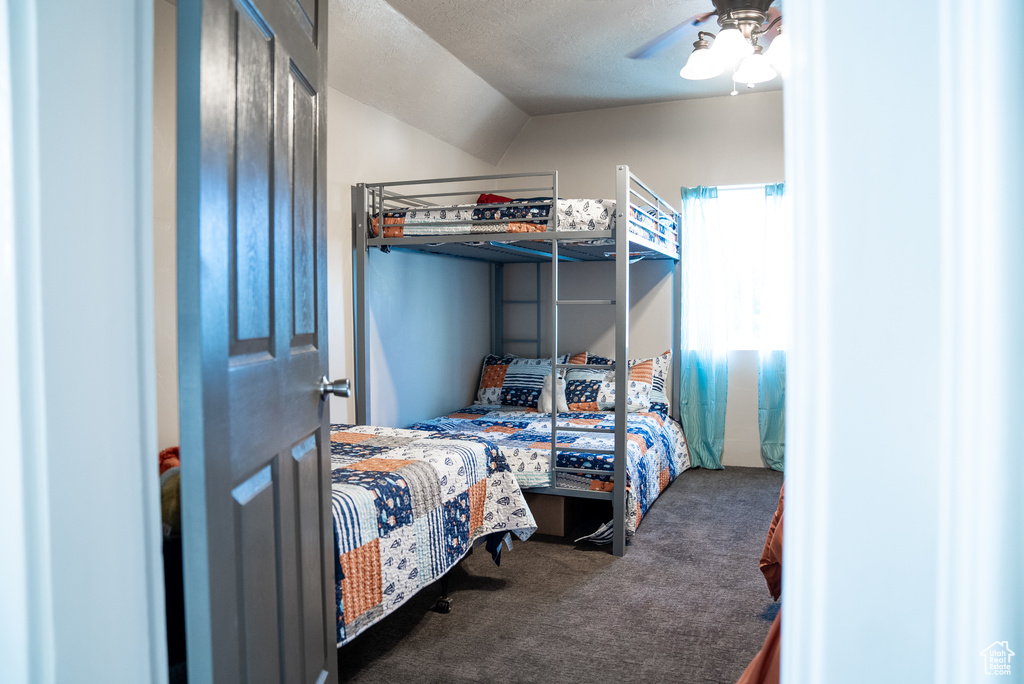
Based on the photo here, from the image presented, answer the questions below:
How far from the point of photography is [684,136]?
4.91m

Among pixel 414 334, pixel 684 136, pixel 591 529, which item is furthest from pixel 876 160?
pixel 684 136

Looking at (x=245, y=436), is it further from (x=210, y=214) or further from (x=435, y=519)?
(x=435, y=519)

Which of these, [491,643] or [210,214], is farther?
[491,643]

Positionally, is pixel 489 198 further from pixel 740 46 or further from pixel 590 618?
pixel 590 618

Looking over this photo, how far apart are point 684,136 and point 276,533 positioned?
442 centimetres

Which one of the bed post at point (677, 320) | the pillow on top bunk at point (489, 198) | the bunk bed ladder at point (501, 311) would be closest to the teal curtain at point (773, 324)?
the bed post at point (677, 320)

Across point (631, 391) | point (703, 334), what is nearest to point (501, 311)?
point (631, 391)

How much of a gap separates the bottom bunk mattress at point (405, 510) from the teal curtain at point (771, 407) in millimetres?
2616

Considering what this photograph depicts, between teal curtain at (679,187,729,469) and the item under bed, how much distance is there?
1333 mm

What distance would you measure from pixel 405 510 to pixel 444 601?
0.62m

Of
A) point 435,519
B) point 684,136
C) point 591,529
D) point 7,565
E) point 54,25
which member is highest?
point 684,136

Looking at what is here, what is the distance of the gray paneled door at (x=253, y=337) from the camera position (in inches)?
35.8

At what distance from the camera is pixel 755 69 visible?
2.87 metres

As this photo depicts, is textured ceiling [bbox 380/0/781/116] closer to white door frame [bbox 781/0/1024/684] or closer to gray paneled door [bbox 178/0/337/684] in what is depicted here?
gray paneled door [bbox 178/0/337/684]
